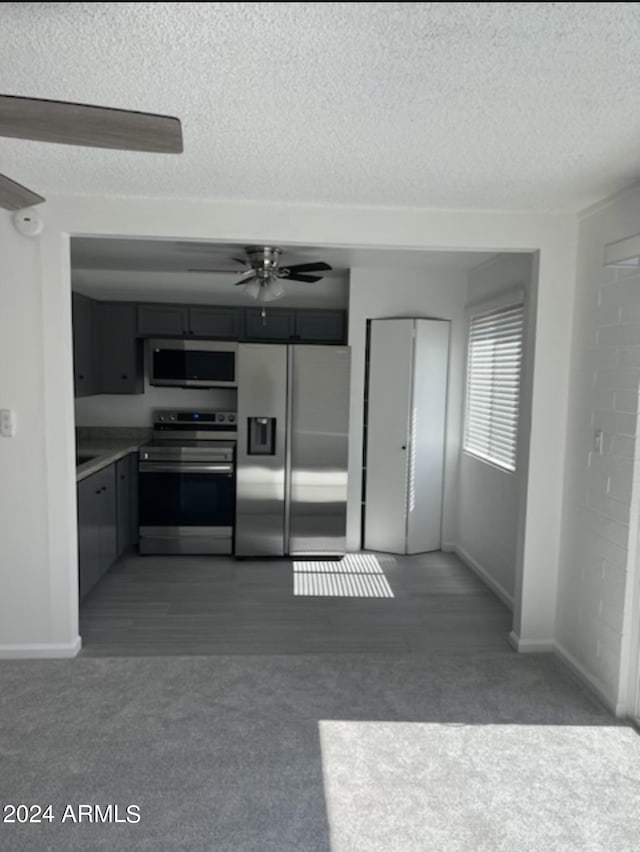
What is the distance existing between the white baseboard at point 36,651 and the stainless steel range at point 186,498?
5.51ft

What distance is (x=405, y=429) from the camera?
4.86 m

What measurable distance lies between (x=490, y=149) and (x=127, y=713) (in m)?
2.76

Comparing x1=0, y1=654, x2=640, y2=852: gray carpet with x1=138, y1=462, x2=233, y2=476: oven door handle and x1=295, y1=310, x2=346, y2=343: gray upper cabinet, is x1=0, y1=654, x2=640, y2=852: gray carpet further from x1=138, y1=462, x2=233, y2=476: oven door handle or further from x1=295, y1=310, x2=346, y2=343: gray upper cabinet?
x1=295, y1=310, x2=346, y2=343: gray upper cabinet

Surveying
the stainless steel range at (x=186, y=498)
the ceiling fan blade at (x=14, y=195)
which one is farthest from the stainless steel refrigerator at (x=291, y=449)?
the ceiling fan blade at (x=14, y=195)

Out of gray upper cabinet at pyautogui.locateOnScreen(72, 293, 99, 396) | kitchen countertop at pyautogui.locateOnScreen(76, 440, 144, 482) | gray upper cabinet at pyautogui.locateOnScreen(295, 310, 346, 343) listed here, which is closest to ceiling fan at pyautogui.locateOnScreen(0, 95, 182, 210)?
kitchen countertop at pyautogui.locateOnScreen(76, 440, 144, 482)

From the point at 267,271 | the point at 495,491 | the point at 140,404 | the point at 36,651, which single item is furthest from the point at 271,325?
the point at 36,651

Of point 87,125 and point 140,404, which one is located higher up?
point 87,125

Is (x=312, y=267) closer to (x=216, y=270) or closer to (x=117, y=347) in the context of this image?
(x=216, y=270)

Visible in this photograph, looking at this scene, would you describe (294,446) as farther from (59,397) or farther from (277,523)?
(59,397)

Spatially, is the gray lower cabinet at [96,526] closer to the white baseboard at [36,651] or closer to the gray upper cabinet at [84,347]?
the white baseboard at [36,651]

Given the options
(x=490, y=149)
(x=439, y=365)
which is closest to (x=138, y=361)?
(x=439, y=365)

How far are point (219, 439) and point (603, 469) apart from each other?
3163mm

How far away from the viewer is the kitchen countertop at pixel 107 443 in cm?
413

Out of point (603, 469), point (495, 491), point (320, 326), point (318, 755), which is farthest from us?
point (320, 326)
